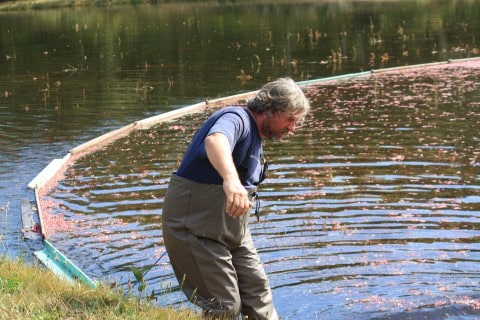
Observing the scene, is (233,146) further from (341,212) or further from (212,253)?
(341,212)

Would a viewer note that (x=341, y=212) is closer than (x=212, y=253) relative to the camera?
No

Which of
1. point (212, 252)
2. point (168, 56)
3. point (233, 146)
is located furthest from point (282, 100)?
point (168, 56)

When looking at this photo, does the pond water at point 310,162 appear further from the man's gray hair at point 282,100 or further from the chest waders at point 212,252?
the man's gray hair at point 282,100

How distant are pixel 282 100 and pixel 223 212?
771 millimetres

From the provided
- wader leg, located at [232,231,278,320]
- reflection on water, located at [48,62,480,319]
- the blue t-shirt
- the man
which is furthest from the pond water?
the blue t-shirt

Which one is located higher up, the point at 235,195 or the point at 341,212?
the point at 235,195

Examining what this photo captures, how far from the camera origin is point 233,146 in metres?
4.57

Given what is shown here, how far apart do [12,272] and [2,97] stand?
16.2 metres

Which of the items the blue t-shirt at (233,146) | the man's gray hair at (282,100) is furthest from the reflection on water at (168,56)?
the man's gray hair at (282,100)

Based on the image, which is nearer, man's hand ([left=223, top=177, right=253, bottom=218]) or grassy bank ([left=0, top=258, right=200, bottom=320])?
man's hand ([left=223, top=177, right=253, bottom=218])

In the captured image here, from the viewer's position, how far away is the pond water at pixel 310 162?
7934mm

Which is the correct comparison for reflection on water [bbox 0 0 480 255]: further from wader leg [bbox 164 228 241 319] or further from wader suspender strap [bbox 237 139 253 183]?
wader suspender strap [bbox 237 139 253 183]

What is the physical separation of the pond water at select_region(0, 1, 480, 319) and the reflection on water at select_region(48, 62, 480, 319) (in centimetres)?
3

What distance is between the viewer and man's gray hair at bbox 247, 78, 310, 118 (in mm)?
4809
